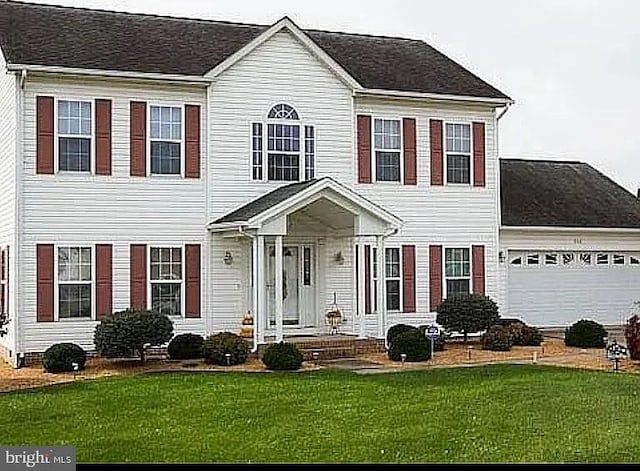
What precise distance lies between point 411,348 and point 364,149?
18.8 feet

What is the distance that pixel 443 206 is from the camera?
25141mm

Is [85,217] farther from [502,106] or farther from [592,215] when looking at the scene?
[592,215]

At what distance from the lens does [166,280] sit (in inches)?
872

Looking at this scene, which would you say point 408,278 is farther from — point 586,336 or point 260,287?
point 260,287

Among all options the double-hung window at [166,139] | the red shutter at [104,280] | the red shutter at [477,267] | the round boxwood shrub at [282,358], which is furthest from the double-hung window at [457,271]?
the red shutter at [104,280]

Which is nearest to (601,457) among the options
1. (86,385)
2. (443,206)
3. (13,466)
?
(13,466)

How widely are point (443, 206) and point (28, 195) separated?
33.2 feet

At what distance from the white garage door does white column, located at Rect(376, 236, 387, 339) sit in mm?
5640

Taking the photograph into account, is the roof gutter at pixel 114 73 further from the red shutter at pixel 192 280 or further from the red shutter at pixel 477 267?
the red shutter at pixel 477 267

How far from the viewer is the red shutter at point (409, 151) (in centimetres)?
2475

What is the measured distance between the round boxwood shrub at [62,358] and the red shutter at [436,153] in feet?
32.6

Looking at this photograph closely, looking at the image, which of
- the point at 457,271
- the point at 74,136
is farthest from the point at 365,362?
the point at 74,136

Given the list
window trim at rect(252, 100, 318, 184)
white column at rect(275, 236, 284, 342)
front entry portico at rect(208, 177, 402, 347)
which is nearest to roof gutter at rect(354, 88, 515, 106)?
window trim at rect(252, 100, 318, 184)

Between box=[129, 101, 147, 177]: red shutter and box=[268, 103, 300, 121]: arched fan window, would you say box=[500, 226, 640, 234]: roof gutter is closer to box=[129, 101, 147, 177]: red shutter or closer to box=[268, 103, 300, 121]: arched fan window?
box=[268, 103, 300, 121]: arched fan window
